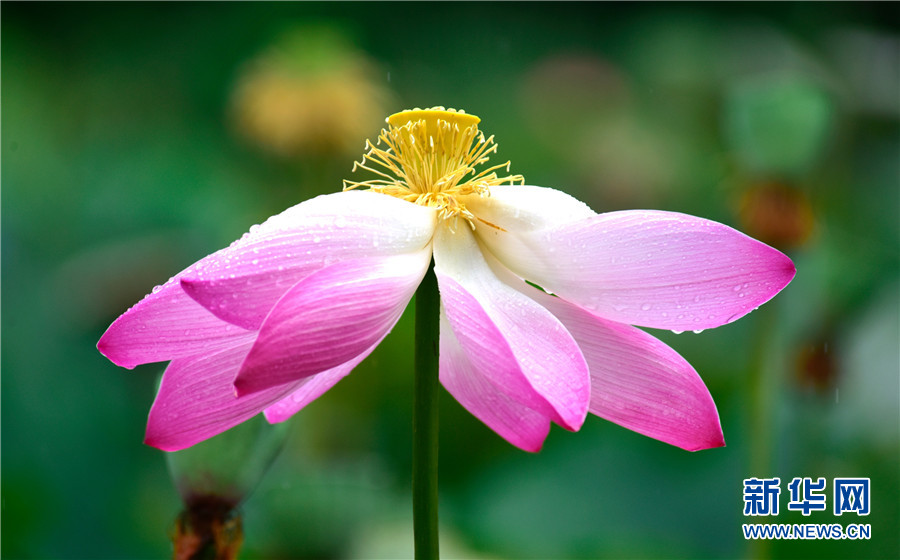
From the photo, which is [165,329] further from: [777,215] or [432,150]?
[777,215]

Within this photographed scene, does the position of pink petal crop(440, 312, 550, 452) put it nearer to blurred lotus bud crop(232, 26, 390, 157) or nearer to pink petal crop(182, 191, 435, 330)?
pink petal crop(182, 191, 435, 330)

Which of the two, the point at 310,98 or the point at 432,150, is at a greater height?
the point at 310,98

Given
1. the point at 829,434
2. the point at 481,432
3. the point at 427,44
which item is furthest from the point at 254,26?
the point at 829,434

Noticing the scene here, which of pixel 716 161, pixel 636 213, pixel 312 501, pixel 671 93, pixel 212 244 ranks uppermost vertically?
pixel 671 93

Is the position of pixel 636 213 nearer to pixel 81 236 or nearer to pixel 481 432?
pixel 481 432

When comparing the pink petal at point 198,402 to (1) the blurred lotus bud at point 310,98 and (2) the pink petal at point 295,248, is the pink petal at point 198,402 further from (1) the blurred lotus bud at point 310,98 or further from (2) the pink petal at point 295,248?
(1) the blurred lotus bud at point 310,98

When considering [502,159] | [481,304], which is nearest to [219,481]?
[481,304]
